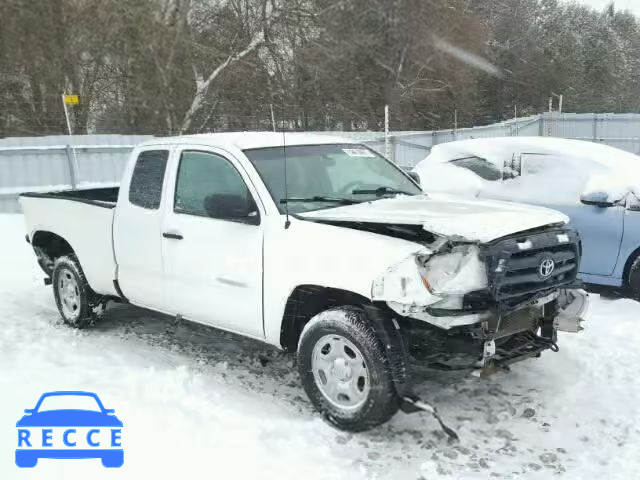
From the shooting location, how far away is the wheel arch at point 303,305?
399cm

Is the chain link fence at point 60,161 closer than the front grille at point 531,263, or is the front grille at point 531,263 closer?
the front grille at point 531,263

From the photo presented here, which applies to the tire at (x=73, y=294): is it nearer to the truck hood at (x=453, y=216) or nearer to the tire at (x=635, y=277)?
the truck hood at (x=453, y=216)

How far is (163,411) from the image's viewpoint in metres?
3.95

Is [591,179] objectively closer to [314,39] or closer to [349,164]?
[349,164]

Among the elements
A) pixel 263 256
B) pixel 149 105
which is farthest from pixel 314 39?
pixel 263 256

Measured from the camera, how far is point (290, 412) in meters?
4.15

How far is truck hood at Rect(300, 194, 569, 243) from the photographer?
12.0 ft

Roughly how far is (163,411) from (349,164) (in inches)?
91.1

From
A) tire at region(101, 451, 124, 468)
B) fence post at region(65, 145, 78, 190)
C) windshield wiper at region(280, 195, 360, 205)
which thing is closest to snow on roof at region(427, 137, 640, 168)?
windshield wiper at region(280, 195, 360, 205)

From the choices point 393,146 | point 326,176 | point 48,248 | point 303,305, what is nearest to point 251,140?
point 326,176

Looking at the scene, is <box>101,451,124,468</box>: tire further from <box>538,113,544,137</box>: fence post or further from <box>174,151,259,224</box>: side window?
<box>538,113,544,137</box>: fence post

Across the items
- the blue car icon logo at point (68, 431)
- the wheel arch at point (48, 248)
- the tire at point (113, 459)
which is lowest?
the tire at point (113, 459)

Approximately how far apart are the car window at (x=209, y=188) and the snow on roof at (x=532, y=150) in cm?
409

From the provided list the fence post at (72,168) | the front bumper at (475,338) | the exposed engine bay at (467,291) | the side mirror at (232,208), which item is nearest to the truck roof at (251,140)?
the side mirror at (232,208)
